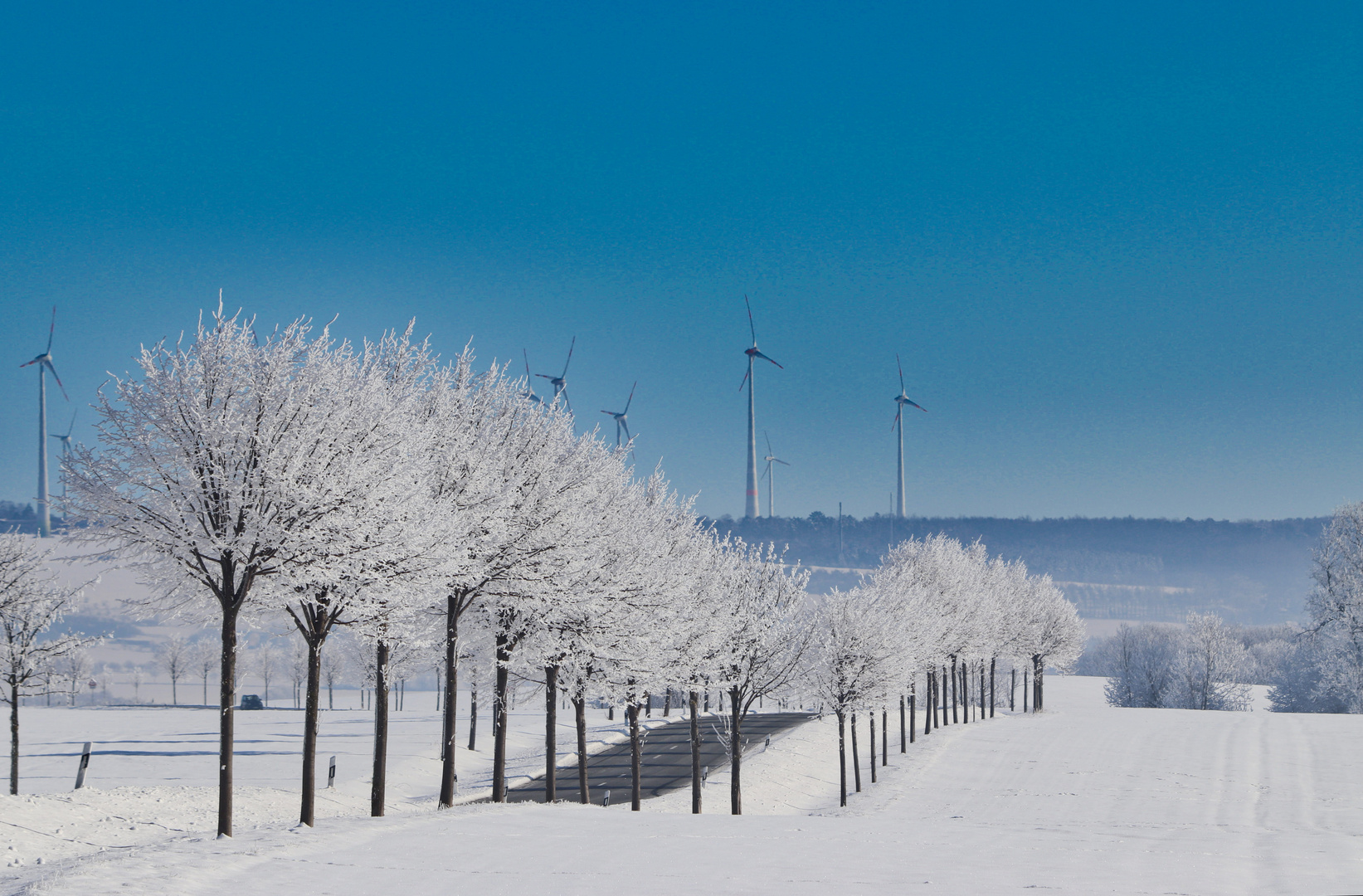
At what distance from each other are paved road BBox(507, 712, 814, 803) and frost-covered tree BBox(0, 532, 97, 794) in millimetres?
19025

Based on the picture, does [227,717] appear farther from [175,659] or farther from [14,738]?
[175,659]

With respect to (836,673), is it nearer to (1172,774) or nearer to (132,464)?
(1172,774)

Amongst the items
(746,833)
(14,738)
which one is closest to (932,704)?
(746,833)

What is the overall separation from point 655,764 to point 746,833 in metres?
34.1

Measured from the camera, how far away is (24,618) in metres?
34.2

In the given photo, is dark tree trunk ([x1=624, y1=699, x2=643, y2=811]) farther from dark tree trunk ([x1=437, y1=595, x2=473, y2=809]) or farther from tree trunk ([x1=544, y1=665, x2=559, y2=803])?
dark tree trunk ([x1=437, y1=595, x2=473, y2=809])

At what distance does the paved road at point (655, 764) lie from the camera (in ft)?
136

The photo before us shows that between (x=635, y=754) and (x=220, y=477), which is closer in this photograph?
(x=220, y=477)

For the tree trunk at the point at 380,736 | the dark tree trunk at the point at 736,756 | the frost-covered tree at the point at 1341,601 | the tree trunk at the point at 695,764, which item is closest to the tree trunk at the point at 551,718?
the tree trunk at the point at 695,764

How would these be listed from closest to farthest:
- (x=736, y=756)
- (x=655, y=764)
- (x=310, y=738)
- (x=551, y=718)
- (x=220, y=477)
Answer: (x=220, y=477)
(x=310, y=738)
(x=551, y=718)
(x=736, y=756)
(x=655, y=764)

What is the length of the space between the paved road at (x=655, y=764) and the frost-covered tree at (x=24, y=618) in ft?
62.4

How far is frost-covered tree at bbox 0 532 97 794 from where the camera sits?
33281mm

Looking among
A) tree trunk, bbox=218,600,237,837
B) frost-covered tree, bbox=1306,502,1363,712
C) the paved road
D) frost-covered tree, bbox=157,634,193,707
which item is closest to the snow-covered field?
tree trunk, bbox=218,600,237,837

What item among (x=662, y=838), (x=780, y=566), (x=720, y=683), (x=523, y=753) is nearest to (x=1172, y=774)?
(x=780, y=566)
